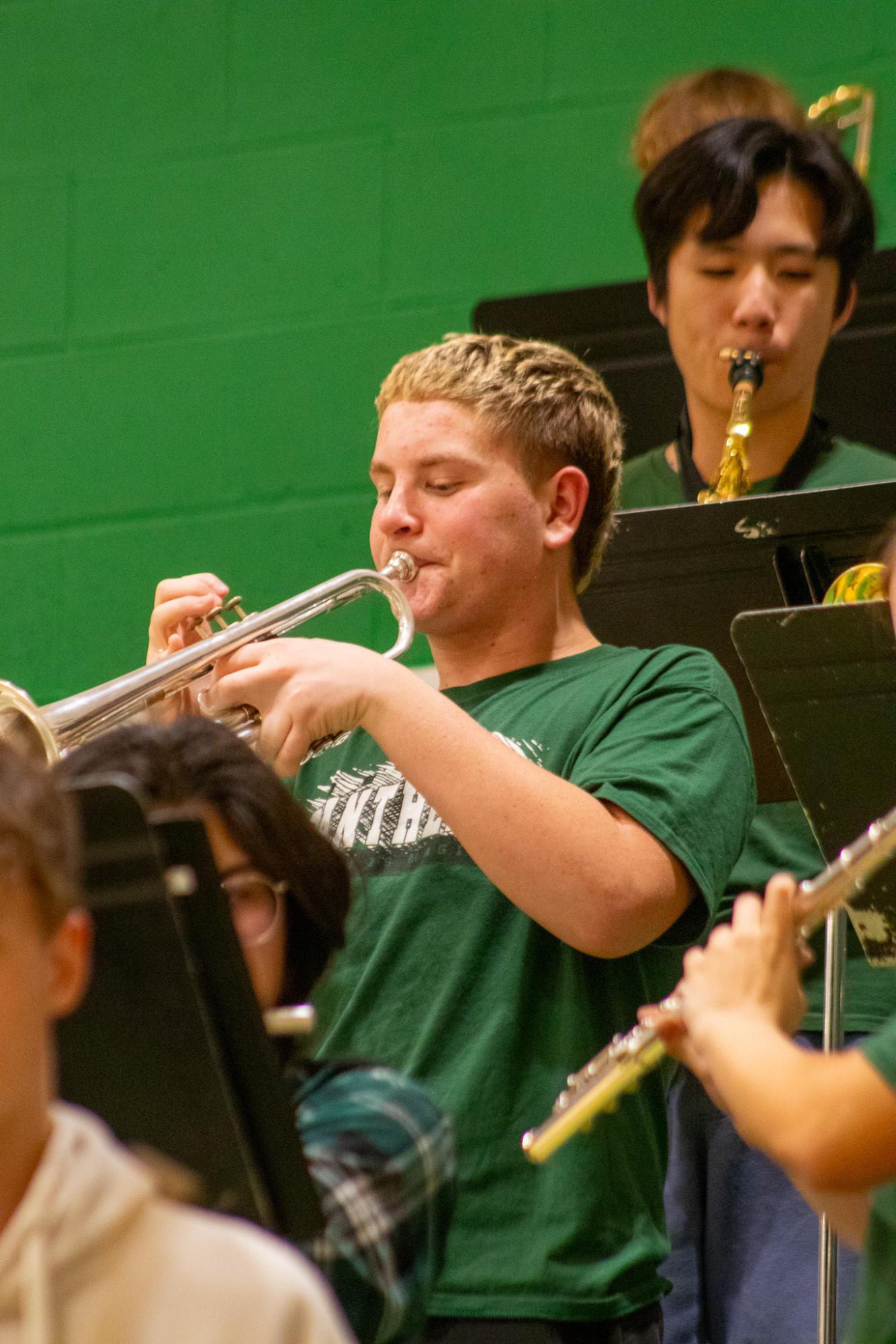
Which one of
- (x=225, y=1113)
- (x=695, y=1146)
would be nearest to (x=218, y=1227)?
(x=225, y=1113)

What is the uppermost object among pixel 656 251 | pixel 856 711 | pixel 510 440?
pixel 656 251

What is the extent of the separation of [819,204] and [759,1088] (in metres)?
1.55

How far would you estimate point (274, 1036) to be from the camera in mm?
1014

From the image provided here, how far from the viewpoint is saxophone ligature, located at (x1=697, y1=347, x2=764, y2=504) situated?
219 centimetres

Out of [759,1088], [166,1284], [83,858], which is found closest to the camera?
[166,1284]

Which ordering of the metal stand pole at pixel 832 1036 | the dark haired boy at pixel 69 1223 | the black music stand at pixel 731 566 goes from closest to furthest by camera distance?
the dark haired boy at pixel 69 1223, the metal stand pole at pixel 832 1036, the black music stand at pixel 731 566

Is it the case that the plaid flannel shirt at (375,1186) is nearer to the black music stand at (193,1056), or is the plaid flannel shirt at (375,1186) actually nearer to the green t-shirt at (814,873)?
the black music stand at (193,1056)

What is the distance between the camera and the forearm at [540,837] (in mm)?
1458

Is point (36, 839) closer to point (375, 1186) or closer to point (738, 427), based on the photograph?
point (375, 1186)

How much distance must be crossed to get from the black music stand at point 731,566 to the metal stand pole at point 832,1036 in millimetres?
309

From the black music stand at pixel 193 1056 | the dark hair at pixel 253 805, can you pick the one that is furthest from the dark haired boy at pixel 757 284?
the black music stand at pixel 193 1056

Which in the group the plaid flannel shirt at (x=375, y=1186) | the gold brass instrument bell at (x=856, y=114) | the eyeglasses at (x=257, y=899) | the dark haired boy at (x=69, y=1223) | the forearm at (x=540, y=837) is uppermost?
the gold brass instrument bell at (x=856, y=114)

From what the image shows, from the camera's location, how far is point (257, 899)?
3.77 ft

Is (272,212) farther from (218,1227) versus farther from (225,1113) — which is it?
(218,1227)
